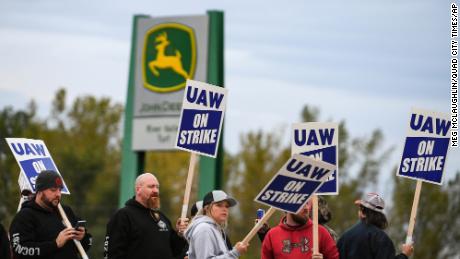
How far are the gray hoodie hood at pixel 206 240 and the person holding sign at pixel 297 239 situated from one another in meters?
1.07

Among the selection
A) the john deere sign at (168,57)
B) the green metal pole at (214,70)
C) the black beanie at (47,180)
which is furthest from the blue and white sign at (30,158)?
the john deere sign at (168,57)

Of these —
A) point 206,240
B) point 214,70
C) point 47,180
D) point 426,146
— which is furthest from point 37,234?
point 214,70

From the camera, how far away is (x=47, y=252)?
1453 centimetres

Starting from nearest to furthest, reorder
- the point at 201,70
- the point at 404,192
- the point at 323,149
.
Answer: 1. the point at 323,149
2. the point at 201,70
3. the point at 404,192

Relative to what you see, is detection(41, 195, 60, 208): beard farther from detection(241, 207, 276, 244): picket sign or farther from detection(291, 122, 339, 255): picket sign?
detection(291, 122, 339, 255): picket sign

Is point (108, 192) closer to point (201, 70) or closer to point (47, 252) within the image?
point (201, 70)

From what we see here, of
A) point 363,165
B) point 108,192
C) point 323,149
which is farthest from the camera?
point 108,192

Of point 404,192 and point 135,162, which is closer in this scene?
point 135,162

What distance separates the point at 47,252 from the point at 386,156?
46.4 m

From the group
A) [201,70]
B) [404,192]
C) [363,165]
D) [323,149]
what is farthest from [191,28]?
[363,165]

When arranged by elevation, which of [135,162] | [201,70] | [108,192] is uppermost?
[201,70]

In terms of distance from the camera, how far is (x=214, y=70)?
1220 inches

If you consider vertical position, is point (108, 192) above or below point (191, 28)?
below

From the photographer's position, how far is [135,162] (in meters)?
32.2
